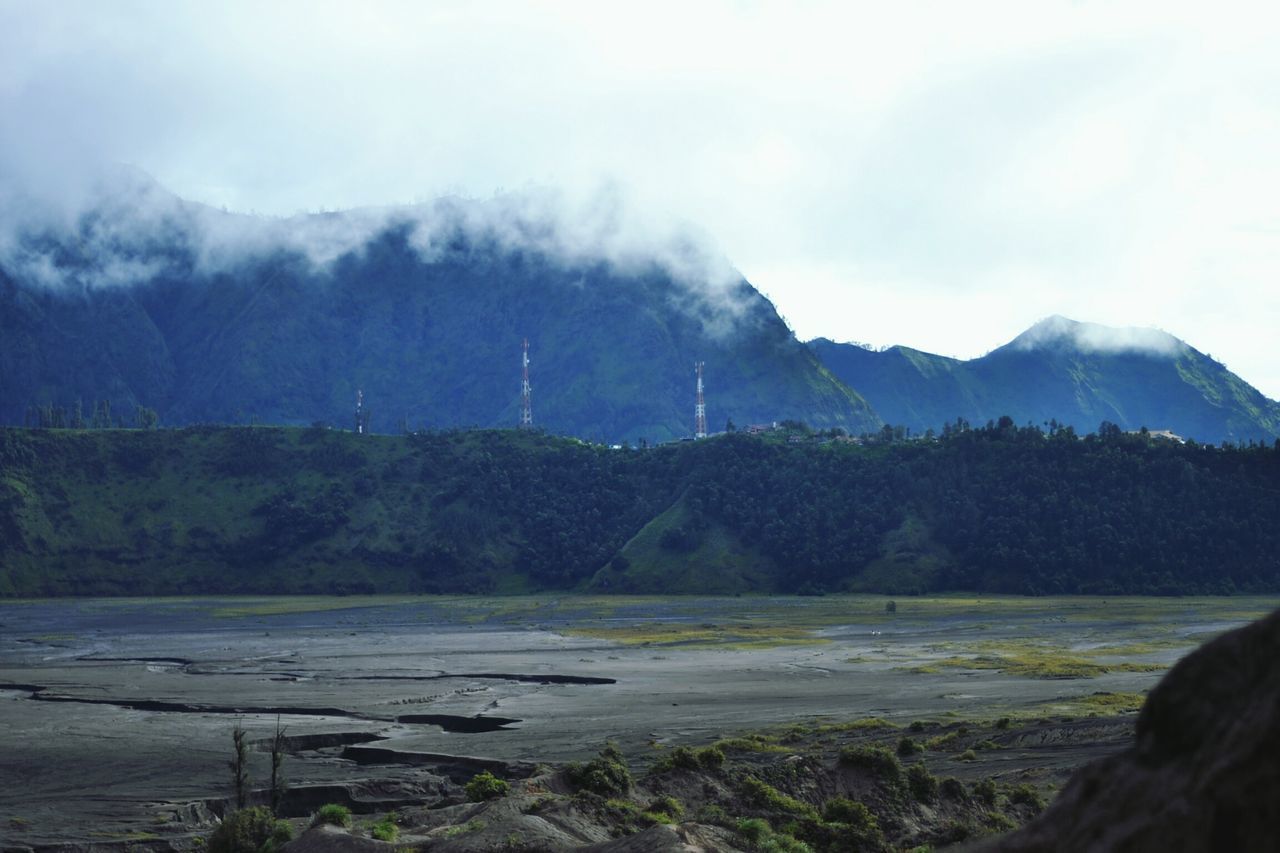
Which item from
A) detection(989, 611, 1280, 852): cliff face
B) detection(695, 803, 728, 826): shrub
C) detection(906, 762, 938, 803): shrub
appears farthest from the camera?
detection(906, 762, 938, 803): shrub

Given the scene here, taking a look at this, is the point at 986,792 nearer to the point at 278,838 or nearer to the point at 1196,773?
the point at 278,838

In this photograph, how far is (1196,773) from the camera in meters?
10.6

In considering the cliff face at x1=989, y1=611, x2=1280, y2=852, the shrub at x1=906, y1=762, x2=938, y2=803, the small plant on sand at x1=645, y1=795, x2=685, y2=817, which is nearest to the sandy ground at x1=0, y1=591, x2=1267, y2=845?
the small plant on sand at x1=645, y1=795, x2=685, y2=817

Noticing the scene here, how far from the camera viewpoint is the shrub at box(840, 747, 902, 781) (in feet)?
137

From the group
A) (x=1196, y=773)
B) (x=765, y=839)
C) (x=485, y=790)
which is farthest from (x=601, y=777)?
(x=1196, y=773)

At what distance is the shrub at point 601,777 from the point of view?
40312mm

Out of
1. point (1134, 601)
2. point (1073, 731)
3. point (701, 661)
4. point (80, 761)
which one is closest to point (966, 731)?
point (1073, 731)

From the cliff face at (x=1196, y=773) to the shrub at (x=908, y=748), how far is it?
40688 mm

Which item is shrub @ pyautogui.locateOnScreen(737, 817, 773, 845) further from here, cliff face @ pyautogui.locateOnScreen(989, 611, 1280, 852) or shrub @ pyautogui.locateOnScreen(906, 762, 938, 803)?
cliff face @ pyautogui.locateOnScreen(989, 611, 1280, 852)

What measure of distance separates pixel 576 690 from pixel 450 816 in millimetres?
42906

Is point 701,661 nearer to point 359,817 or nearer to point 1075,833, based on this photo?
point 359,817

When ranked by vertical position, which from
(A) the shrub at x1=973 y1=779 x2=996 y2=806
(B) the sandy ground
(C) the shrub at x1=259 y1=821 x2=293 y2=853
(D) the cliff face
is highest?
(D) the cliff face

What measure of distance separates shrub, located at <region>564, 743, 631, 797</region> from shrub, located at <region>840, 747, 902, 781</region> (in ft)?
23.0

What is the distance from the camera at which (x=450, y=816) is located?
124 ft
